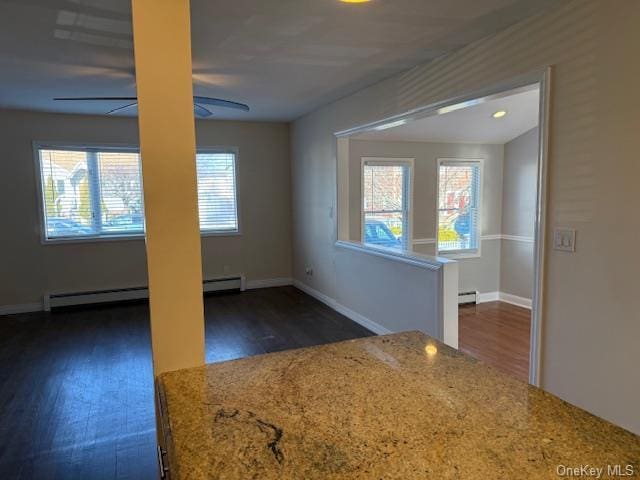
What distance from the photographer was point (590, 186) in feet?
6.94

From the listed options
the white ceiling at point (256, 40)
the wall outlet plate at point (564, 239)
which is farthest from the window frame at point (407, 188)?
the wall outlet plate at point (564, 239)

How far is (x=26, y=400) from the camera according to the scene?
9.73ft

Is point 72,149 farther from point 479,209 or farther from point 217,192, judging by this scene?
point 479,209

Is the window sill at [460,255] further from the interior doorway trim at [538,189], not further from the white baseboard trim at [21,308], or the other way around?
the white baseboard trim at [21,308]

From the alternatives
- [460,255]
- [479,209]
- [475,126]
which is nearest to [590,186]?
[475,126]

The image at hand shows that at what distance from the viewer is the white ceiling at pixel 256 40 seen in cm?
222

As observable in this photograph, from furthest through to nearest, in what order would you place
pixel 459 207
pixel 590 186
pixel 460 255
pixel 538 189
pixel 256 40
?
pixel 459 207 → pixel 460 255 → pixel 256 40 → pixel 538 189 → pixel 590 186

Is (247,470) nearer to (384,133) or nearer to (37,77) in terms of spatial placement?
(37,77)

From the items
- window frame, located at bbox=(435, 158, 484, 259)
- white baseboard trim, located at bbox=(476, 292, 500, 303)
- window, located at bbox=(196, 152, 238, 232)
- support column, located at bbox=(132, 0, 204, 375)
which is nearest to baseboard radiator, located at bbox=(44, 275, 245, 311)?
window, located at bbox=(196, 152, 238, 232)

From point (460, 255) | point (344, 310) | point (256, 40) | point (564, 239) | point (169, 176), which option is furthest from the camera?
point (460, 255)

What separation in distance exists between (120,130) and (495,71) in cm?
450

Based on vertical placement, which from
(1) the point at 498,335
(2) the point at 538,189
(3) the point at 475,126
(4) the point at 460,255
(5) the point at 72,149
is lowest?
(1) the point at 498,335

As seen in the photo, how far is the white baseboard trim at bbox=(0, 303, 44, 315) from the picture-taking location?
5.01 meters

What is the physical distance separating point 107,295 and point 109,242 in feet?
2.21
